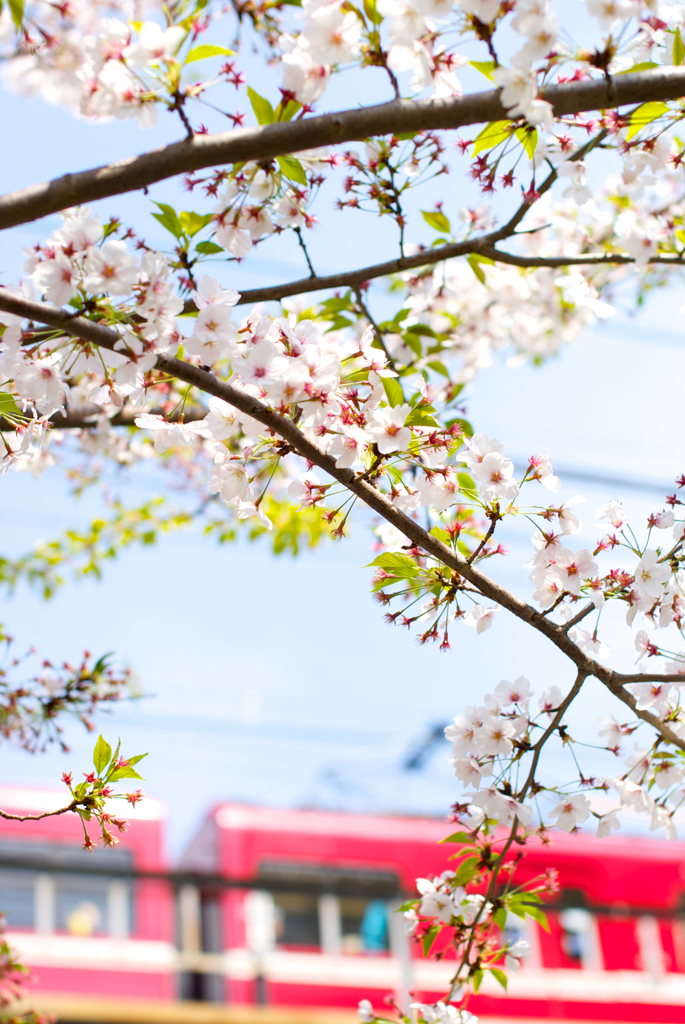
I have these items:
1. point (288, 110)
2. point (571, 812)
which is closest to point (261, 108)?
point (288, 110)

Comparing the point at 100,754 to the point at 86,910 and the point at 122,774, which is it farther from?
the point at 86,910

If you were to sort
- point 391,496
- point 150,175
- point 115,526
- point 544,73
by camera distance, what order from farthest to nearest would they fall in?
point 115,526, point 391,496, point 544,73, point 150,175

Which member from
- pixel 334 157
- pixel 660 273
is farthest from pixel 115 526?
pixel 660 273

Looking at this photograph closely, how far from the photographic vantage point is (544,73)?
1.37 meters

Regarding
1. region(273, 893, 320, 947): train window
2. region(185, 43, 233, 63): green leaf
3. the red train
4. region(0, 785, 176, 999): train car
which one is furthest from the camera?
region(273, 893, 320, 947): train window

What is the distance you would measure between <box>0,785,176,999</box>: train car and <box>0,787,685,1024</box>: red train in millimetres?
13

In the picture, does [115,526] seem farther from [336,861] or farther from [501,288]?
[336,861]

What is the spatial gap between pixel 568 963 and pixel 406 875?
1.89 m

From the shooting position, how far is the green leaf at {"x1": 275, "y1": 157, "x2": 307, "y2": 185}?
4.87ft

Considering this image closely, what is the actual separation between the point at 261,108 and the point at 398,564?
75cm

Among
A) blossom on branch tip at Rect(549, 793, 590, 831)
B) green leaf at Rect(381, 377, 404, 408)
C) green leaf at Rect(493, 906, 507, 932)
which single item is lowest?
green leaf at Rect(493, 906, 507, 932)

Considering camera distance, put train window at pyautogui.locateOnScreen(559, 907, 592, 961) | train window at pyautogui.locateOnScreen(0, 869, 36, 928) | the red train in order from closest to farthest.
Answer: the red train → train window at pyautogui.locateOnScreen(0, 869, 36, 928) → train window at pyautogui.locateOnScreen(559, 907, 592, 961)

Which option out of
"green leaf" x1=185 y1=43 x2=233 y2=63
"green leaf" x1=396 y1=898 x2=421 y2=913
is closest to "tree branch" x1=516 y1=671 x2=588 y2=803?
"green leaf" x1=396 y1=898 x2=421 y2=913

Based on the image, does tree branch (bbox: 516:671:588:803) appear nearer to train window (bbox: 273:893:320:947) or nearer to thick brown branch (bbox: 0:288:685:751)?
thick brown branch (bbox: 0:288:685:751)
